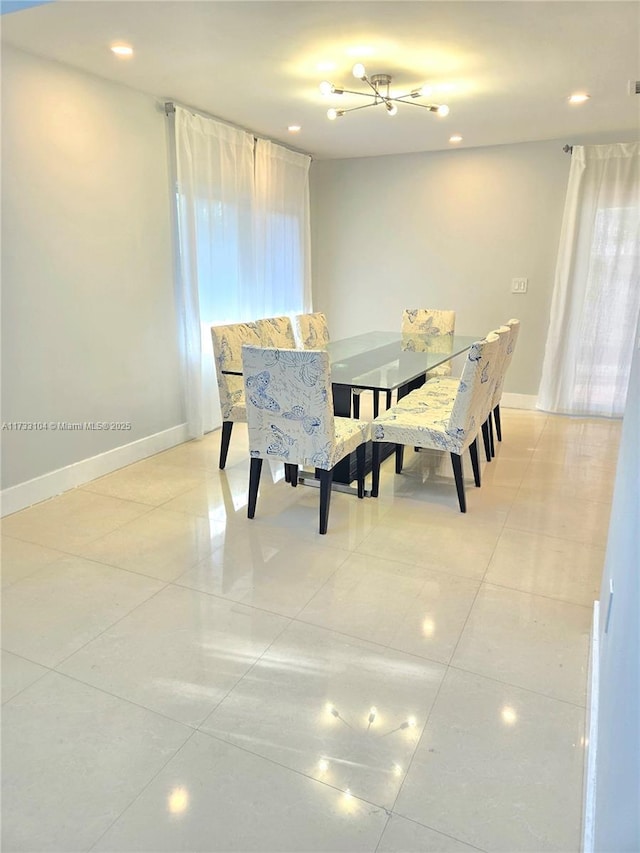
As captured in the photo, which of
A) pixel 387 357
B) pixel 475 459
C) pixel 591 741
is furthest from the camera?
pixel 387 357

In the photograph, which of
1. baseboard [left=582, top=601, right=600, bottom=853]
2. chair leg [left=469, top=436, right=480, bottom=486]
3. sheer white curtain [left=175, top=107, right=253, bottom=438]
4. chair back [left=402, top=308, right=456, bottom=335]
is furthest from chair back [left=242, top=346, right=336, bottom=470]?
chair back [left=402, top=308, right=456, bottom=335]

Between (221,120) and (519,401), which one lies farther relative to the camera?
(519,401)

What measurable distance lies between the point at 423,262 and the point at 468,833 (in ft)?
16.4

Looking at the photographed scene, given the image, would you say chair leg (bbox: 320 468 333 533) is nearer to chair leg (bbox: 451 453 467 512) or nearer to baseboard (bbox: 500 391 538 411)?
chair leg (bbox: 451 453 467 512)

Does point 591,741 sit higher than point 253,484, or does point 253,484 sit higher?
point 253,484

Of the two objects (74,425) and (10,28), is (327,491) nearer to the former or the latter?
(74,425)

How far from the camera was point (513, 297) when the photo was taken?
5.22 meters

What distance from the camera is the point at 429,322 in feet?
16.2

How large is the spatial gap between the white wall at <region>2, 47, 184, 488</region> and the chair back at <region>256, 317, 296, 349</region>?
0.68m

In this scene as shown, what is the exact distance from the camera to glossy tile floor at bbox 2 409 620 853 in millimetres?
1375

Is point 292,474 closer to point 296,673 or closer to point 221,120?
point 296,673

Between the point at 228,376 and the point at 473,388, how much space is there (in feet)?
5.25

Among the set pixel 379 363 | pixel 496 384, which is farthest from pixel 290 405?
pixel 496 384

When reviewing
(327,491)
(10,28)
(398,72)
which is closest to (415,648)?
(327,491)
